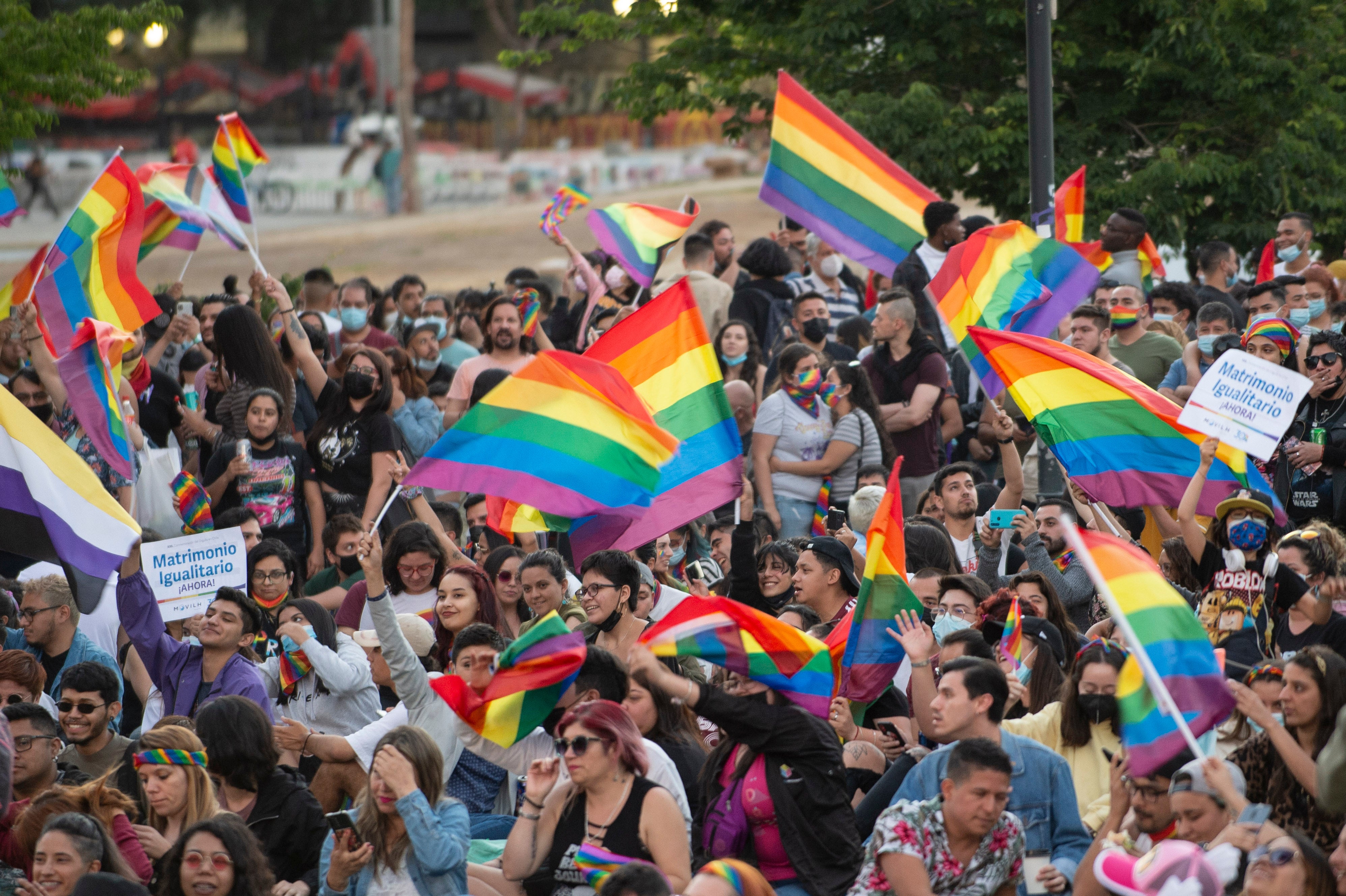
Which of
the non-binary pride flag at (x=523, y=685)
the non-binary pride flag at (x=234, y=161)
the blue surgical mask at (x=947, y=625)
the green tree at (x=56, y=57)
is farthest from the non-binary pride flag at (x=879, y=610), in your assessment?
the green tree at (x=56, y=57)

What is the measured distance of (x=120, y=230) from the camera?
35.1ft

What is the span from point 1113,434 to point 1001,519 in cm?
105

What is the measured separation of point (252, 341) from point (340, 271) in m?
24.2

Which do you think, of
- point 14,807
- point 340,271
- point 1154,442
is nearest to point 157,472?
point 14,807

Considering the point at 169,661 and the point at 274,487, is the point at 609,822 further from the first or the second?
the point at 274,487

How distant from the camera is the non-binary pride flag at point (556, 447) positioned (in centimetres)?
746

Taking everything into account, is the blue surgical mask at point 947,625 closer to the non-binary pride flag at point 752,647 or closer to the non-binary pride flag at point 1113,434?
the non-binary pride flag at point 1113,434

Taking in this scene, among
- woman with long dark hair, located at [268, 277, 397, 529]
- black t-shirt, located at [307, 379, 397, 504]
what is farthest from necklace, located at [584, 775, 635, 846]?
black t-shirt, located at [307, 379, 397, 504]

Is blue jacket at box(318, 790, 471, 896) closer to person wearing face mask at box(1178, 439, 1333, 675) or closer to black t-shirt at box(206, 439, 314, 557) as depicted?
person wearing face mask at box(1178, 439, 1333, 675)

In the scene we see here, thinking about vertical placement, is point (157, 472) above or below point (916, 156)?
below

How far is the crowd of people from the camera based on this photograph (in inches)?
226

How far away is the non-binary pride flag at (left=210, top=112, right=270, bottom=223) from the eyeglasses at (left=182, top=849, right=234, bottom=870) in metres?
8.08

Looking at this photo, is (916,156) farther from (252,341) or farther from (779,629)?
(779,629)

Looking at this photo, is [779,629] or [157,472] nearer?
[779,629]
